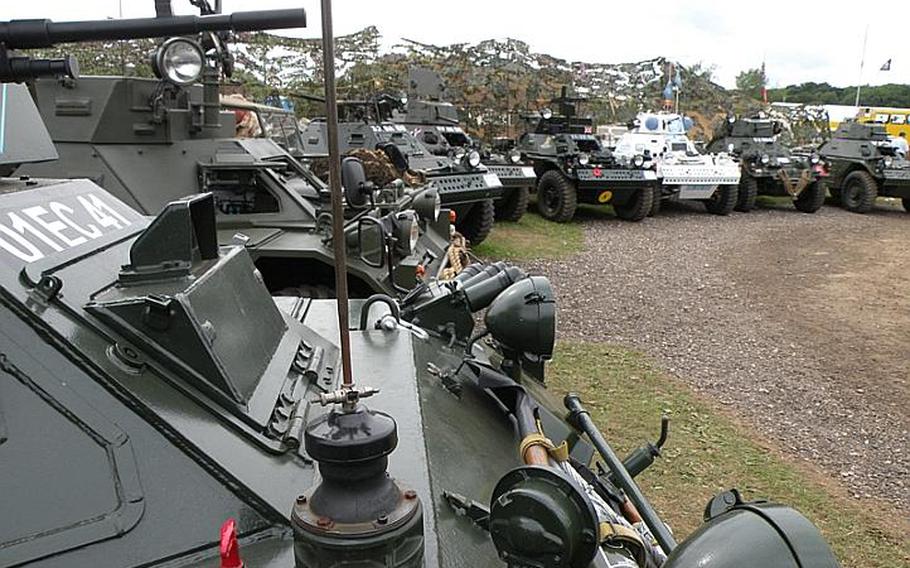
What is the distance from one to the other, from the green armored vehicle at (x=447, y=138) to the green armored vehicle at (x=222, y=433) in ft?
34.4

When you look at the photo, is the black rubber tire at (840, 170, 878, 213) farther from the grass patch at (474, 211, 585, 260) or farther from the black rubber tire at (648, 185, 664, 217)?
the grass patch at (474, 211, 585, 260)

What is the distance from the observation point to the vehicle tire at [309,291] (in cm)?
554

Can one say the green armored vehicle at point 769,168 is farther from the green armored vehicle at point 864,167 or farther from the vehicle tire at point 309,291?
the vehicle tire at point 309,291

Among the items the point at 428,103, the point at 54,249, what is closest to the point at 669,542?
the point at 54,249

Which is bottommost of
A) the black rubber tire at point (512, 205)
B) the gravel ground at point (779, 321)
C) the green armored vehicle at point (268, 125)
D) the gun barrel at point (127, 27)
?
the gravel ground at point (779, 321)

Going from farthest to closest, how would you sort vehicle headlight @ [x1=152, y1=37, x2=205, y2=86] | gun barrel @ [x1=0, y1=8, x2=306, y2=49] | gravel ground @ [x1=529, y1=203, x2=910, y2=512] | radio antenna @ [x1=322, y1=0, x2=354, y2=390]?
gravel ground @ [x1=529, y1=203, x2=910, y2=512] < vehicle headlight @ [x1=152, y1=37, x2=205, y2=86] < gun barrel @ [x1=0, y1=8, x2=306, y2=49] < radio antenna @ [x1=322, y1=0, x2=354, y2=390]

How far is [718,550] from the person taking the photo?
4.23ft

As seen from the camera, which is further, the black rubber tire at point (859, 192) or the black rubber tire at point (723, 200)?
the black rubber tire at point (859, 192)

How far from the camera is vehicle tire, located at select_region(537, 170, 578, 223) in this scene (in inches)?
579

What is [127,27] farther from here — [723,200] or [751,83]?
[751,83]

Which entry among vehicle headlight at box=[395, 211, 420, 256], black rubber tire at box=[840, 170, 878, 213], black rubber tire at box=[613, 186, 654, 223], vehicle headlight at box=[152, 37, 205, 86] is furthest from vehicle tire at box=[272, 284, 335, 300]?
black rubber tire at box=[840, 170, 878, 213]

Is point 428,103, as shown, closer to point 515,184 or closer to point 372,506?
point 515,184

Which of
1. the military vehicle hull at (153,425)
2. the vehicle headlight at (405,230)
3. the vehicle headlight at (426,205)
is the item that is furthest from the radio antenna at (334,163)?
the vehicle headlight at (426,205)

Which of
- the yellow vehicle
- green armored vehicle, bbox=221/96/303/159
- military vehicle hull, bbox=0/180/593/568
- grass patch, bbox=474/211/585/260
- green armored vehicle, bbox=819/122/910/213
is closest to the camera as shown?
military vehicle hull, bbox=0/180/593/568
